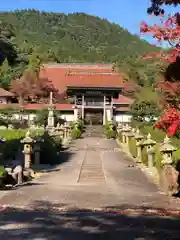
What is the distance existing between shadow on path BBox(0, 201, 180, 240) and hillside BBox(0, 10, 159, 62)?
82.1 m

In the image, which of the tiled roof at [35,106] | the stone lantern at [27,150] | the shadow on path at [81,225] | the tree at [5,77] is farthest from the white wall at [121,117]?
the shadow on path at [81,225]

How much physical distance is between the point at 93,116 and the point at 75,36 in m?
68.7

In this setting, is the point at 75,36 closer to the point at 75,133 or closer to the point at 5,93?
the point at 5,93

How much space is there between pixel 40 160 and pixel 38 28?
103357 millimetres

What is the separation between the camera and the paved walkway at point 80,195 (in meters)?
7.16

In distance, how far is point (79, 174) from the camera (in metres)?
16.8

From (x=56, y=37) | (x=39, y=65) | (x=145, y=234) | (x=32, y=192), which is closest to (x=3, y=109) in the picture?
(x=39, y=65)

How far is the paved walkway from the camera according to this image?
7156mm

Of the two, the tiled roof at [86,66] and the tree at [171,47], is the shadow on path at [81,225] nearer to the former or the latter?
the tree at [171,47]

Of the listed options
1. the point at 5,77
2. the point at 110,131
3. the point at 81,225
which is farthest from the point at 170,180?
the point at 5,77

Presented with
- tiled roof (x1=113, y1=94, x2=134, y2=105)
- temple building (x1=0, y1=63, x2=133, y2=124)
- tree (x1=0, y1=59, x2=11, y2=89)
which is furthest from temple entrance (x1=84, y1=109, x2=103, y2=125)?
tree (x1=0, y1=59, x2=11, y2=89)

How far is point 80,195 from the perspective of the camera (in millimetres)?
11344

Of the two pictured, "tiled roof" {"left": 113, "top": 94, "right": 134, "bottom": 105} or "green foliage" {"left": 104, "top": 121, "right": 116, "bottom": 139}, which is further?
"tiled roof" {"left": 113, "top": 94, "right": 134, "bottom": 105}

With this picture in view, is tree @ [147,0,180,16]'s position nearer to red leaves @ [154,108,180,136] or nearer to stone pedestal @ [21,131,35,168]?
red leaves @ [154,108,180,136]
